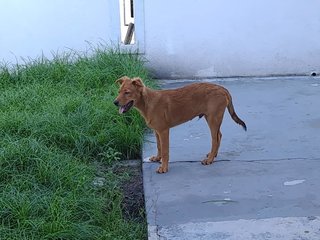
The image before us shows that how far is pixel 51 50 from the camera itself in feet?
27.0

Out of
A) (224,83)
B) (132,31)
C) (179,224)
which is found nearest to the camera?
(179,224)

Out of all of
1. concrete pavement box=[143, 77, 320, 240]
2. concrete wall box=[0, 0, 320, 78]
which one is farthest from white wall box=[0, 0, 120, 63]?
concrete pavement box=[143, 77, 320, 240]

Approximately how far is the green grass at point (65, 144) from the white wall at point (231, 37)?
49 cm

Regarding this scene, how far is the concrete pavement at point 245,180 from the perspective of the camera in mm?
3969

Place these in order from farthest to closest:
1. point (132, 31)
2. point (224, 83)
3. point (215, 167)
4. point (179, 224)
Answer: point (132, 31)
point (224, 83)
point (215, 167)
point (179, 224)

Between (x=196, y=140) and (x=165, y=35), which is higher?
(x=165, y=35)

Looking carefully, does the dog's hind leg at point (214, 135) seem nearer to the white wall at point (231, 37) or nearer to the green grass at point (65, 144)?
the green grass at point (65, 144)

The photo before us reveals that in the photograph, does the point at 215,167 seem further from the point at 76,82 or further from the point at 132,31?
the point at 132,31

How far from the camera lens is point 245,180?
473 centimetres

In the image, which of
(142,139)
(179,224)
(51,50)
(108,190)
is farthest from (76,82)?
(179,224)

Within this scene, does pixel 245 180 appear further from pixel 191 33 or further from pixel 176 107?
pixel 191 33

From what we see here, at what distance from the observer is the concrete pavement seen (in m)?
3.97

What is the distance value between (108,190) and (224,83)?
12.3 feet

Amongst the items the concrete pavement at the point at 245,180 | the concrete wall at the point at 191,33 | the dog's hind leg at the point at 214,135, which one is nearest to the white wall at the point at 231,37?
the concrete wall at the point at 191,33
